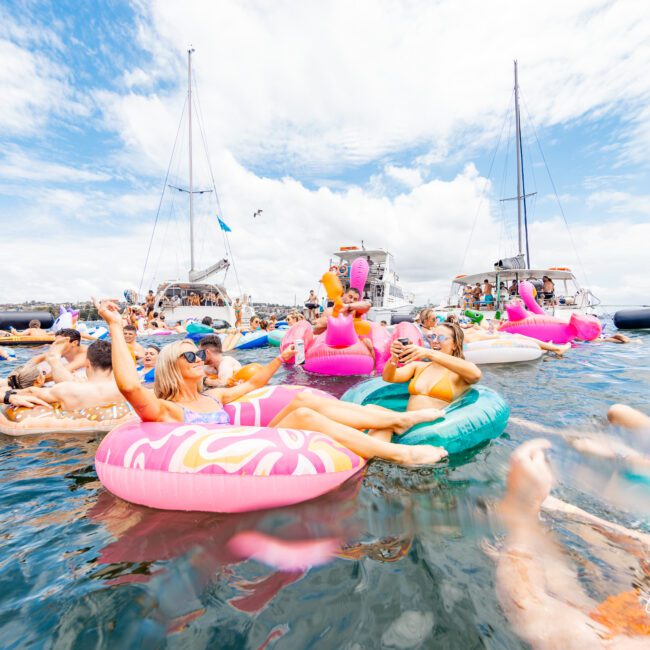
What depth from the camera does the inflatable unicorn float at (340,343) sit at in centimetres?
678

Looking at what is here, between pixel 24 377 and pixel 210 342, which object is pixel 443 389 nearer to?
pixel 210 342

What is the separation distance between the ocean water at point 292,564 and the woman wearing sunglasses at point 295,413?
0.19 meters

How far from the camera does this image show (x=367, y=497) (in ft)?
8.59

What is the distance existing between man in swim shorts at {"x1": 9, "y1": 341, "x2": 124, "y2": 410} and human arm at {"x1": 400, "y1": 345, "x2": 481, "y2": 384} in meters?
3.30

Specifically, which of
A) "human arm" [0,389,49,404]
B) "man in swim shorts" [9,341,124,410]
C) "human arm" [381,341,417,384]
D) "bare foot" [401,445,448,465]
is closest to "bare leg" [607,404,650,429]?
"bare foot" [401,445,448,465]

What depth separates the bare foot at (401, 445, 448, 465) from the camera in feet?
9.65

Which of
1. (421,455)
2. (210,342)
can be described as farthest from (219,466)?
(210,342)

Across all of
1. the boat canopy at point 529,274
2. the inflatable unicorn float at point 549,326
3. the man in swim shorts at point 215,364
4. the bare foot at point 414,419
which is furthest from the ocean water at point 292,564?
the boat canopy at point 529,274

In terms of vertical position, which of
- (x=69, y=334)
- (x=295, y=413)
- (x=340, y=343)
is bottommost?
(x=295, y=413)

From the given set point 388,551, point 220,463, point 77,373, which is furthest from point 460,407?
point 77,373

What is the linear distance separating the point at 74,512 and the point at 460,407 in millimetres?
→ 3050

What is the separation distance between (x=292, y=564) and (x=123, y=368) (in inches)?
58.8

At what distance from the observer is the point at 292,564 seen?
1996 millimetres

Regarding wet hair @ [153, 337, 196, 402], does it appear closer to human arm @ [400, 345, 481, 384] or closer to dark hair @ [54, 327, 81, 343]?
human arm @ [400, 345, 481, 384]
